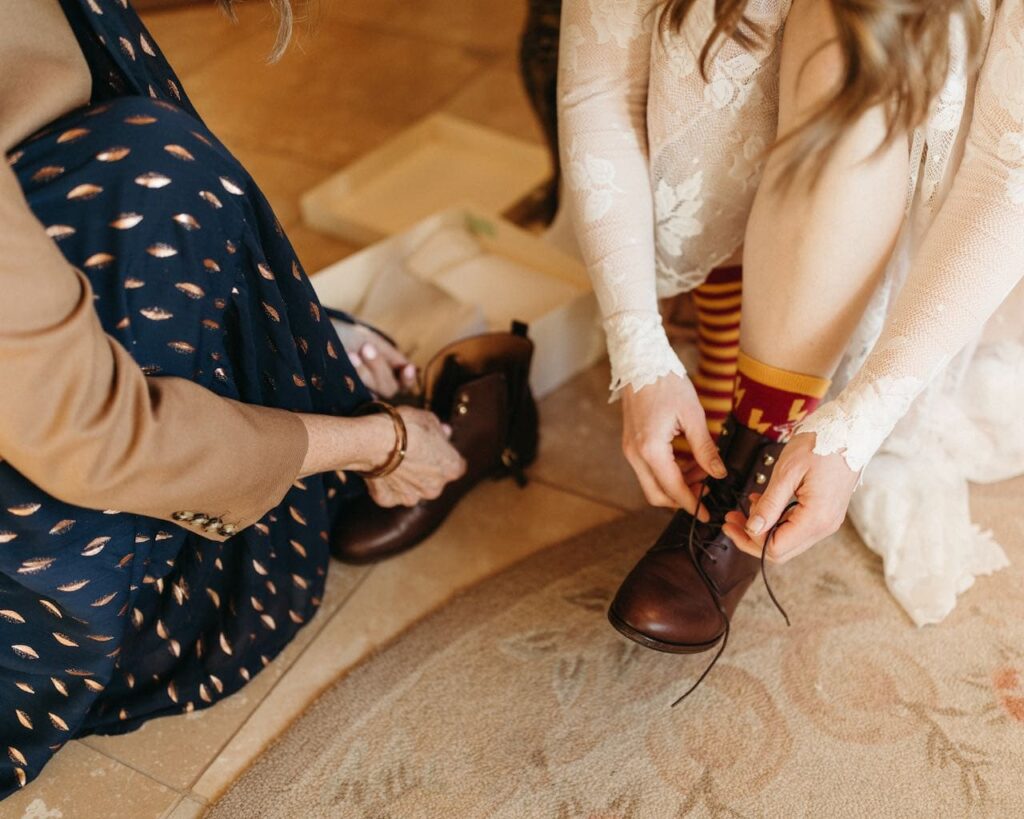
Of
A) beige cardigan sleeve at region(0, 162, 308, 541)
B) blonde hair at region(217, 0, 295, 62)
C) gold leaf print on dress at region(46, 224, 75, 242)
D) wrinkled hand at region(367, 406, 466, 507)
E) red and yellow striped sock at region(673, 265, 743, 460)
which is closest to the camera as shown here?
beige cardigan sleeve at region(0, 162, 308, 541)

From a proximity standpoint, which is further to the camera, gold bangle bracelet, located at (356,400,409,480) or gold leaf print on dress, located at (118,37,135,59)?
gold bangle bracelet, located at (356,400,409,480)

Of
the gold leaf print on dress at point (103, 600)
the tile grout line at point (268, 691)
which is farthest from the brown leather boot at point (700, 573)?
the gold leaf print on dress at point (103, 600)

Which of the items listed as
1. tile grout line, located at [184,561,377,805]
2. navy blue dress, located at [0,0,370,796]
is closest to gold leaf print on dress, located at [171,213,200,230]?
navy blue dress, located at [0,0,370,796]

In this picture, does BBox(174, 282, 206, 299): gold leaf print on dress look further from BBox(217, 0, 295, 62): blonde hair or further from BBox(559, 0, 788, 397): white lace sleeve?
BBox(559, 0, 788, 397): white lace sleeve

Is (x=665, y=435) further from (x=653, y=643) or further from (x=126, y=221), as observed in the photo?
(x=126, y=221)

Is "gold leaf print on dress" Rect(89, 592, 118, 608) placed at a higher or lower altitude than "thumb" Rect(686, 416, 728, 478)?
lower

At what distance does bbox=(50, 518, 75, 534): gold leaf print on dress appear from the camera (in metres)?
0.64

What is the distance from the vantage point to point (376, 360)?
97 cm

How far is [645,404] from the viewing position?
771 millimetres

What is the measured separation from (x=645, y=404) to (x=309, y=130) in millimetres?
1143

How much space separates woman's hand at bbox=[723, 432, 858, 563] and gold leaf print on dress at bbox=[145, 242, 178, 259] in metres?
0.47

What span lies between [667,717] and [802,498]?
250mm

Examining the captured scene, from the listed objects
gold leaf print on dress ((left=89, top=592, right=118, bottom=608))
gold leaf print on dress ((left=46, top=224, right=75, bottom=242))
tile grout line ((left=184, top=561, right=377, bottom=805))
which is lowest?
tile grout line ((left=184, top=561, right=377, bottom=805))

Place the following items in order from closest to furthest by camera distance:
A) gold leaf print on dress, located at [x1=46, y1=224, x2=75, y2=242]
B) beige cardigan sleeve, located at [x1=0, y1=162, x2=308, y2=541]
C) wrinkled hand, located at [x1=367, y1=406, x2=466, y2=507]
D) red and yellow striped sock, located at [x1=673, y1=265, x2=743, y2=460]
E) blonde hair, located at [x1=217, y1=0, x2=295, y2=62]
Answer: beige cardigan sleeve, located at [x1=0, y1=162, x2=308, y2=541] → gold leaf print on dress, located at [x1=46, y1=224, x2=75, y2=242] → blonde hair, located at [x1=217, y1=0, x2=295, y2=62] → wrinkled hand, located at [x1=367, y1=406, x2=466, y2=507] → red and yellow striped sock, located at [x1=673, y1=265, x2=743, y2=460]
